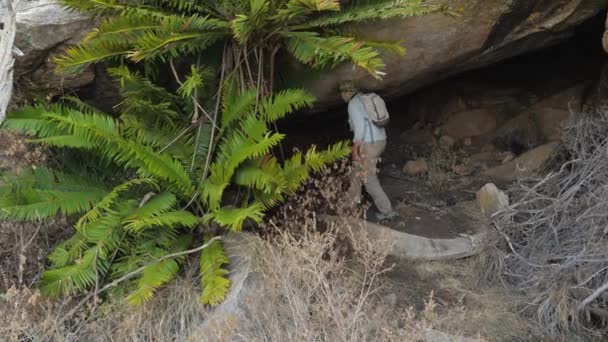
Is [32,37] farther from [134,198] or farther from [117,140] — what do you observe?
[134,198]

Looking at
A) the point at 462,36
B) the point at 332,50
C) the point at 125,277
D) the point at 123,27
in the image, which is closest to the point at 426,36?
the point at 462,36

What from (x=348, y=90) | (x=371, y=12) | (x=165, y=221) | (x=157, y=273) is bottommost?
(x=157, y=273)

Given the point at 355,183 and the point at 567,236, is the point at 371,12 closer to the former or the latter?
the point at 355,183

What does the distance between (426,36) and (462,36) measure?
1.10ft

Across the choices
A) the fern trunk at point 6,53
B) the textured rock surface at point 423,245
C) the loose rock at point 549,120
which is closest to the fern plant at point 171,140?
the fern trunk at point 6,53

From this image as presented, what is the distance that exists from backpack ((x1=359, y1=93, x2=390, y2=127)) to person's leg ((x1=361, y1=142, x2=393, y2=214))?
223mm

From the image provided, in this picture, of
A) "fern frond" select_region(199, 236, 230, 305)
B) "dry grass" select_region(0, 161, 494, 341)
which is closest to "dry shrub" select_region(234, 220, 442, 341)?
"dry grass" select_region(0, 161, 494, 341)

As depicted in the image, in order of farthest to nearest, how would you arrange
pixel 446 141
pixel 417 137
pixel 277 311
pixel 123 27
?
1. pixel 417 137
2. pixel 446 141
3. pixel 123 27
4. pixel 277 311

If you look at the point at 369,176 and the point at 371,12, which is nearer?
the point at 371,12

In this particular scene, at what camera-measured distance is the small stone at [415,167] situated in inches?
273

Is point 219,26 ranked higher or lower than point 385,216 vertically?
higher

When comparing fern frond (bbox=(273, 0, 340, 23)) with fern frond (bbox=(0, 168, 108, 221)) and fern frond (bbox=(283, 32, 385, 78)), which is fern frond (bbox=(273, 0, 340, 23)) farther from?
fern frond (bbox=(0, 168, 108, 221))

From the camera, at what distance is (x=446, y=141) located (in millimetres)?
7391

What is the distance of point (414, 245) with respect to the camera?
5.14 m
